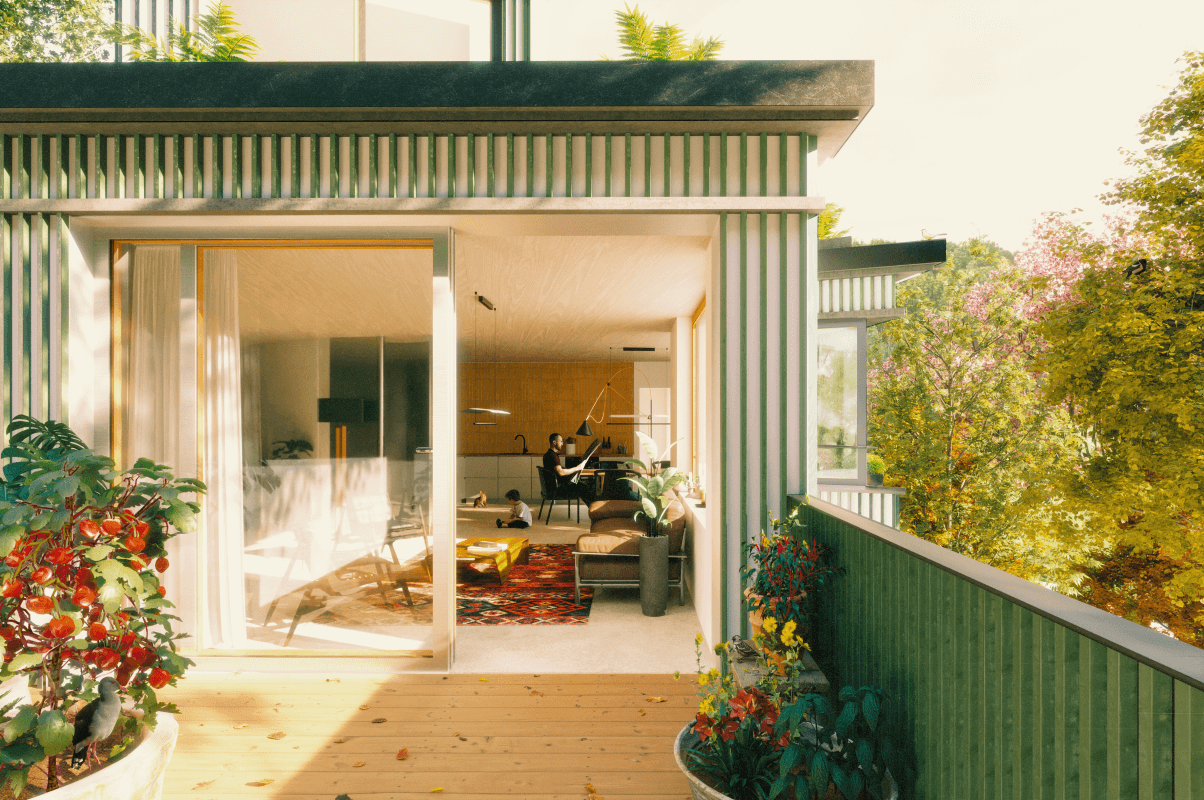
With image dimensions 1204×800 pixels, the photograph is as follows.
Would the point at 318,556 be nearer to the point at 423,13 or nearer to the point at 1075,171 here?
the point at 423,13

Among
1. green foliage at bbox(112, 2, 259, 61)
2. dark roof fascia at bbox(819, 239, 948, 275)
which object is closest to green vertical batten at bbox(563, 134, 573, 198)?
green foliage at bbox(112, 2, 259, 61)

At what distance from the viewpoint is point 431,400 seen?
3.54 meters

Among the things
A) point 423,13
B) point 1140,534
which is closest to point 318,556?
point 423,13

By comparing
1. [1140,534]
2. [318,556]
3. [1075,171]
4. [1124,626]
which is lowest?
[1140,534]

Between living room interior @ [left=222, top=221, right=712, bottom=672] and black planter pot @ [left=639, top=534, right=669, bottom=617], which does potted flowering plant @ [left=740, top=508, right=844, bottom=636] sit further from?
black planter pot @ [left=639, top=534, right=669, bottom=617]

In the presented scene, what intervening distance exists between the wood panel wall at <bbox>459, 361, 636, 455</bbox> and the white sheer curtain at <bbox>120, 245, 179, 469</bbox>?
921cm

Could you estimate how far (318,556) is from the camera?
3639mm

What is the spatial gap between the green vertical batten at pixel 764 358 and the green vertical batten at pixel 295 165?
255cm

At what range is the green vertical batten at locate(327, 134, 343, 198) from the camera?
3.30 metres

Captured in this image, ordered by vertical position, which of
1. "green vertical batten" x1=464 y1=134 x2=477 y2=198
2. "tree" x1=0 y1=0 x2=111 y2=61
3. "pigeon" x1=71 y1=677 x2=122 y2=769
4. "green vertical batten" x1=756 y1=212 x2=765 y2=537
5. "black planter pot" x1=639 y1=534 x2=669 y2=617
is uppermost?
"tree" x1=0 y1=0 x2=111 y2=61

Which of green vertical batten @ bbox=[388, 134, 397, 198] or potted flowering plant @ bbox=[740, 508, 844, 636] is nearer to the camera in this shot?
potted flowering plant @ bbox=[740, 508, 844, 636]

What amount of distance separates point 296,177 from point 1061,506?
1081 cm

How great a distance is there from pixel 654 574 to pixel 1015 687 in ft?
11.4

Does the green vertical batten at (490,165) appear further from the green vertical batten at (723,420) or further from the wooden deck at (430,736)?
the wooden deck at (430,736)
